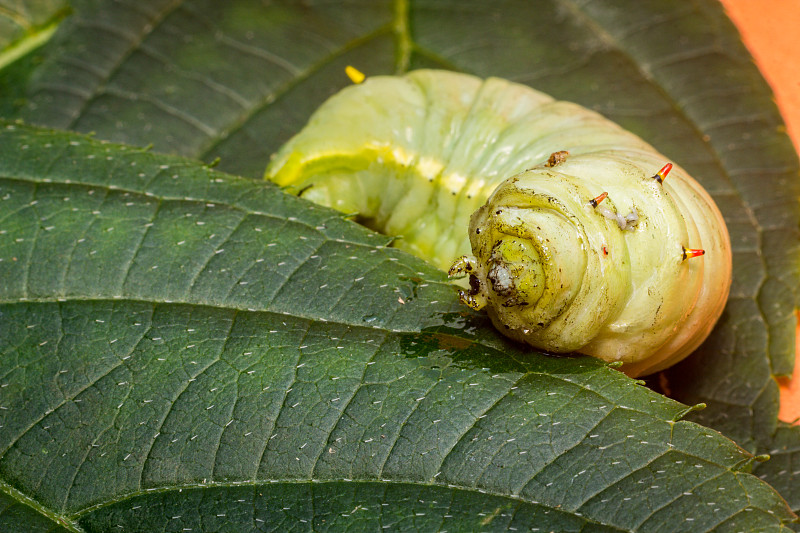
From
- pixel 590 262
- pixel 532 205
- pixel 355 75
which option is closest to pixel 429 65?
pixel 355 75

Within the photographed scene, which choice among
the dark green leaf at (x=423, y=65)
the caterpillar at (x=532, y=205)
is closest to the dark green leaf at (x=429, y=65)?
the dark green leaf at (x=423, y=65)

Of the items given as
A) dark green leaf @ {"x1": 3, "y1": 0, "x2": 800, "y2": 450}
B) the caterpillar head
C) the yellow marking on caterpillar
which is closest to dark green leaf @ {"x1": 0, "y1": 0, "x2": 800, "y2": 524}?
dark green leaf @ {"x1": 3, "y1": 0, "x2": 800, "y2": 450}

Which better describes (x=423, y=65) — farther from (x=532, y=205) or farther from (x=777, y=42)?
(x=777, y=42)

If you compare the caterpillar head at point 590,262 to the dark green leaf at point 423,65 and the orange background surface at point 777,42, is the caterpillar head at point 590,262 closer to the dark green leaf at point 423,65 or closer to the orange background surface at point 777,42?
the dark green leaf at point 423,65

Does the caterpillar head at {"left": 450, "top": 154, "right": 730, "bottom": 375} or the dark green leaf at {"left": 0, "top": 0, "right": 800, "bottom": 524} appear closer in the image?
the caterpillar head at {"left": 450, "top": 154, "right": 730, "bottom": 375}

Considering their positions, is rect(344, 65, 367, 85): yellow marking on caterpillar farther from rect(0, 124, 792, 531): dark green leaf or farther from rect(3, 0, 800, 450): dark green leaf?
rect(0, 124, 792, 531): dark green leaf
